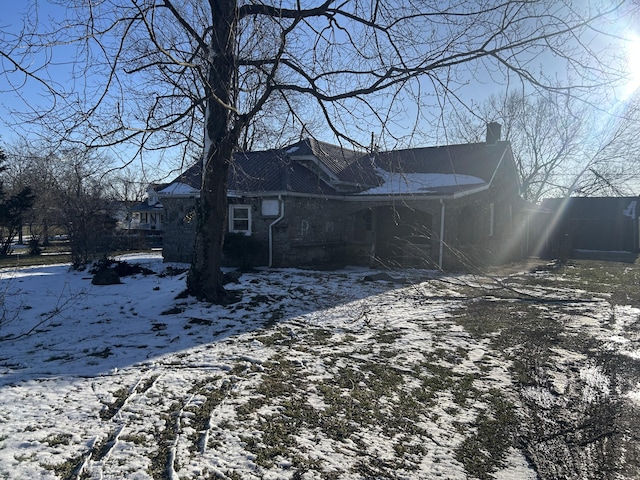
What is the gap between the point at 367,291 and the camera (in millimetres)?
10930


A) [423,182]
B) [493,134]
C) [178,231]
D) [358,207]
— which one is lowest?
[178,231]

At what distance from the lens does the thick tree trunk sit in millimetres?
7723

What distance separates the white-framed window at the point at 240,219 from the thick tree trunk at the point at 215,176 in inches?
256

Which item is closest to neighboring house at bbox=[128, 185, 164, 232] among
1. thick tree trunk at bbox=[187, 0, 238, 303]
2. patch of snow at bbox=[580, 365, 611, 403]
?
thick tree trunk at bbox=[187, 0, 238, 303]

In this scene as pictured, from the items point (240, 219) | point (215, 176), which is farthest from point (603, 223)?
point (215, 176)

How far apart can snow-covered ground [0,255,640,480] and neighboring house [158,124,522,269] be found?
6.21 m

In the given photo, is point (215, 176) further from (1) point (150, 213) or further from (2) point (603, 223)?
(1) point (150, 213)

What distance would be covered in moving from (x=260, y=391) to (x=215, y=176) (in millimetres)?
5051

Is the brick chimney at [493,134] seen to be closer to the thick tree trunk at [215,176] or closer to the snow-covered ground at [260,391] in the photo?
the snow-covered ground at [260,391]

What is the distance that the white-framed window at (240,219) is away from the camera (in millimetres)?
15250

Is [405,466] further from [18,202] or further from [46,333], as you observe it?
[18,202]

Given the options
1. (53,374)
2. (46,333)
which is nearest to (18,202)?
(46,333)

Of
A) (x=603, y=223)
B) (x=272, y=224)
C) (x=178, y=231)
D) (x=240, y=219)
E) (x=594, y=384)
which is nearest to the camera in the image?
(x=594, y=384)

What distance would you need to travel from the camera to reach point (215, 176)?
8.38 metres
